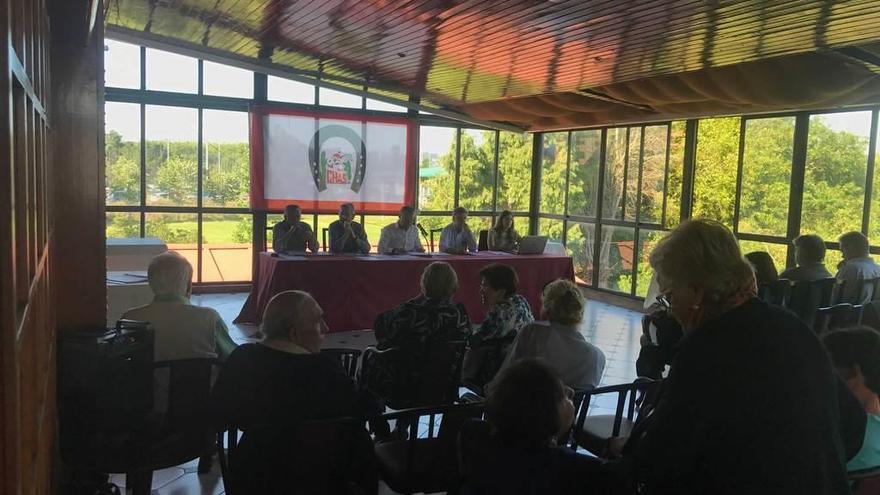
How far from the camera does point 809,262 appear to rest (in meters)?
4.97

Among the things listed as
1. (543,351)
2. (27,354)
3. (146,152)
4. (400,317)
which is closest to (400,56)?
(146,152)

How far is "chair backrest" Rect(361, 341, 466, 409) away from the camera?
297cm

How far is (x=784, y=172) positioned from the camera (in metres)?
7.54

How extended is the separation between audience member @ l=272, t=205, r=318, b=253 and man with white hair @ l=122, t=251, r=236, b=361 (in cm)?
416

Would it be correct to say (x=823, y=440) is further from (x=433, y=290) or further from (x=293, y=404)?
(x=433, y=290)

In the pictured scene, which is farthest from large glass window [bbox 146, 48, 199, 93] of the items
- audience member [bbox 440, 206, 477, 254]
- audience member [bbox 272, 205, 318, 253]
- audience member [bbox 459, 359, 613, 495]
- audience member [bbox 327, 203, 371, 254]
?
audience member [bbox 459, 359, 613, 495]

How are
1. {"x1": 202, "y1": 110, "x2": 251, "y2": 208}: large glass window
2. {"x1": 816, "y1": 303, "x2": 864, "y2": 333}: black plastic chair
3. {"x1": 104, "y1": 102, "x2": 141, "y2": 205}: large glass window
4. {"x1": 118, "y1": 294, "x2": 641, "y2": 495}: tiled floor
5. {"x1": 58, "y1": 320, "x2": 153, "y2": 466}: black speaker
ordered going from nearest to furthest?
{"x1": 58, "y1": 320, "x2": 153, "y2": 466}: black speaker, {"x1": 118, "y1": 294, "x2": 641, "y2": 495}: tiled floor, {"x1": 816, "y1": 303, "x2": 864, "y2": 333}: black plastic chair, {"x1": 104, "y1": 102, "x2": 141, "y2": 205}: large glass window, {"x1": 202, "y1": 110, "x2": 251, "y2": 208}: large glass window

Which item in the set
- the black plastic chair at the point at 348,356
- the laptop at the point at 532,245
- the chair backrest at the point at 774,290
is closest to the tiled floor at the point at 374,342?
the black plastic chair at the point at 348,356

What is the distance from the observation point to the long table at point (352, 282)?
20.1 ft

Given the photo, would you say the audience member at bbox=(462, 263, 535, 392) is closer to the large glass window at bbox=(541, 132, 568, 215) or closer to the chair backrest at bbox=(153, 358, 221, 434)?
the chair backrest at bbox=(153, 358, 221, 434)

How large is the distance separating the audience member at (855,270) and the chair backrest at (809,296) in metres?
0.30

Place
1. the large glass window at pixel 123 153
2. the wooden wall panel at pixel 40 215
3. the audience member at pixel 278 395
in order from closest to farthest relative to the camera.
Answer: the wooden wall panel at pixel 40 215, the audience member at pixel 278 395, the large glass window at pixel 123 153

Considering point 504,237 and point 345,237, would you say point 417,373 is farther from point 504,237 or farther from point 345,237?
point 504,237

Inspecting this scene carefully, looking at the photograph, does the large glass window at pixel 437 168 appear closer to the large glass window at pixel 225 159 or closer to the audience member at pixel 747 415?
the large glass window at pixel 225 159
